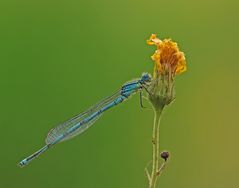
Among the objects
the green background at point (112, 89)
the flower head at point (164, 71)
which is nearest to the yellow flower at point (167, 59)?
the flower head at point (164, 71)

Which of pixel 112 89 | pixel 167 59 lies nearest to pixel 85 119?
pixel 167 59

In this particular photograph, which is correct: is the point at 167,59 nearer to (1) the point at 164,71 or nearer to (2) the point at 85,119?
(1) the point at 164,71

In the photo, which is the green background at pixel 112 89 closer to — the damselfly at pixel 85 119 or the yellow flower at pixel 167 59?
the damselfly at pixel 85 119

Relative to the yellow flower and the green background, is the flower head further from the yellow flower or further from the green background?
the green background

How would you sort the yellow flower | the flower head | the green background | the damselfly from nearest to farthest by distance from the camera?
1. the flower head
2. the yellow flower
3. the damselfly
4. the green background

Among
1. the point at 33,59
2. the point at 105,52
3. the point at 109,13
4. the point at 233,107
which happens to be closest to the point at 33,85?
the point at 33,59

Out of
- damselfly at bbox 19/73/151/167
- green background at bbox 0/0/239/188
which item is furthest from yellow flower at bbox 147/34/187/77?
green background at bbox 0/0/239/188
